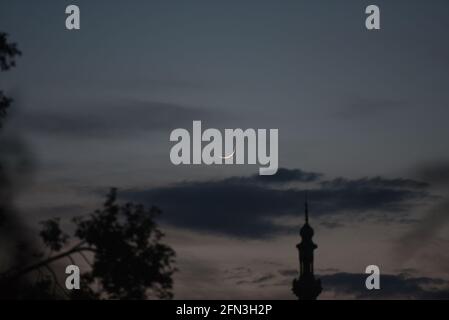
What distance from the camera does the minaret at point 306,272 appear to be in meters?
117

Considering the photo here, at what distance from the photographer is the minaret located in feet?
383

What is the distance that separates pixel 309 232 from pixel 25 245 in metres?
97.6

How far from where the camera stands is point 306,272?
12275 centimetres
